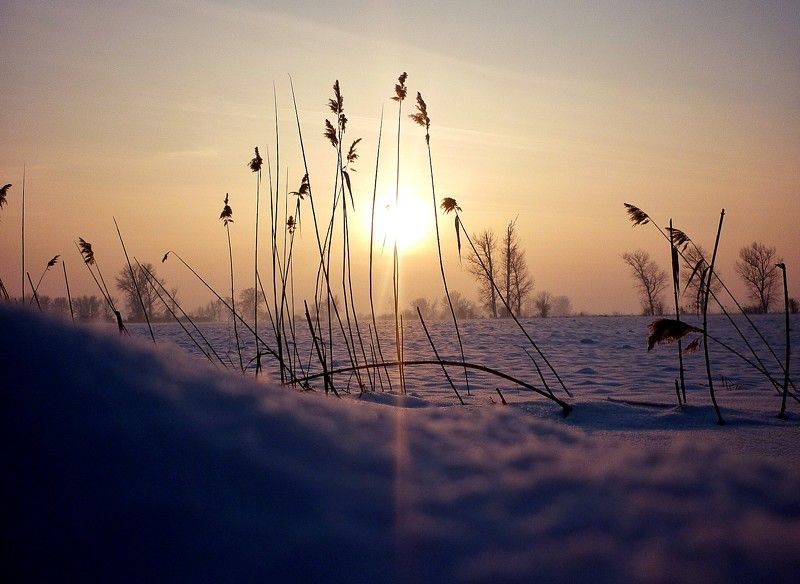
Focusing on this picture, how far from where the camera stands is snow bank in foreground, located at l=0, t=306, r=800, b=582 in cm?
34

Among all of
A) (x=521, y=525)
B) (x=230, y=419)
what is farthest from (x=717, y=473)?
(x=230, y=419)

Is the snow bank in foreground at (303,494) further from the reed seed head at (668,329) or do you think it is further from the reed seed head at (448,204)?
the reed seed head at (448,204)

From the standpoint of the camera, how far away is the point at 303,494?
0.39 m

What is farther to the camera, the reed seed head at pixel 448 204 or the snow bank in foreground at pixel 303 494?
the reed seed head at pixel 448 204

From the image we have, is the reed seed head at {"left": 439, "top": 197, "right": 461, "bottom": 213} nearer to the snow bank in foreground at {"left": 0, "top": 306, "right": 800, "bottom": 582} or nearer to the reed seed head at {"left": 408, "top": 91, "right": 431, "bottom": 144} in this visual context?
the reed seed head at {"left": 408, "top": 91, "right": 431, "bottom": 144}

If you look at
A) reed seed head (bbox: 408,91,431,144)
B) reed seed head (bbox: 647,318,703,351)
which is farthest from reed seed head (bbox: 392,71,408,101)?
reed seed head (bbox: 647,318,703,351)

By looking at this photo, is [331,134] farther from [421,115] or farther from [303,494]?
[303,494]

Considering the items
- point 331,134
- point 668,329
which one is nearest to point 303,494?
point 668,329

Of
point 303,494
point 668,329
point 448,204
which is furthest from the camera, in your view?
point 448,204

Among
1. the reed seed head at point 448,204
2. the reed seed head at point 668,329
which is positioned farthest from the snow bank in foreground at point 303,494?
the reed seed head at point 448,204

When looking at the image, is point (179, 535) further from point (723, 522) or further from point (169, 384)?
point (723, 522)

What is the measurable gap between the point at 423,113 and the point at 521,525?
3.46m

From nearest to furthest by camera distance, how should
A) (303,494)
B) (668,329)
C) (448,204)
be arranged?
(303,494) → (668,329) → (448,204)

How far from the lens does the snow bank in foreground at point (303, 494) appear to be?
34cm
